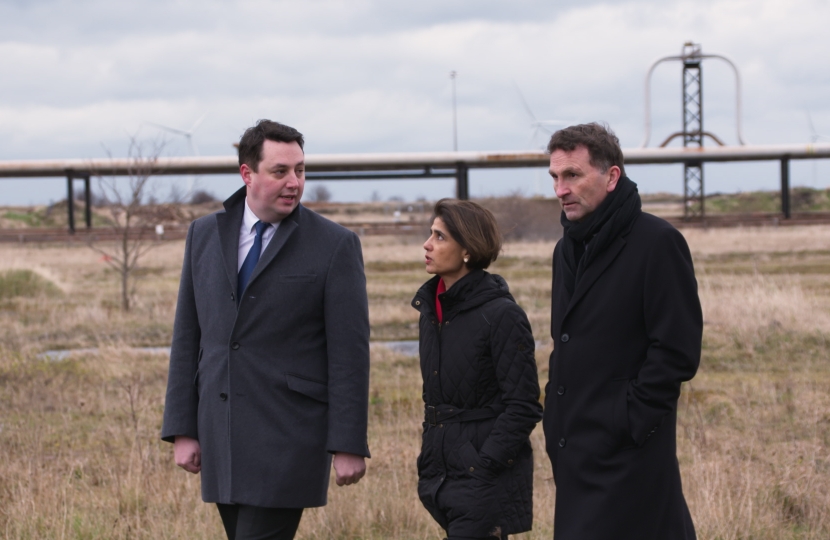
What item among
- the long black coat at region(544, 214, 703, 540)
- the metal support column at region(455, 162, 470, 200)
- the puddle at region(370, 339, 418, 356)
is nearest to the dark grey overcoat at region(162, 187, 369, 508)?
the long black coat at region(544, 214, 703, 540)

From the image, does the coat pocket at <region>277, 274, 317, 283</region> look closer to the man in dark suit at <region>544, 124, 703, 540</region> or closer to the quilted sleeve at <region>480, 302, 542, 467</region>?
the quilted sleeve at <region>480, 302, 542, 467</region>

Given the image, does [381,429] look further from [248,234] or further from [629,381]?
[629,381]

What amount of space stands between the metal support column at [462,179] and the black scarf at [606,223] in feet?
111

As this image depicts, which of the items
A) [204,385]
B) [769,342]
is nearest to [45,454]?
[204,385]

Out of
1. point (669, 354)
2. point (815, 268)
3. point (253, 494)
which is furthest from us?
point (815, 268)

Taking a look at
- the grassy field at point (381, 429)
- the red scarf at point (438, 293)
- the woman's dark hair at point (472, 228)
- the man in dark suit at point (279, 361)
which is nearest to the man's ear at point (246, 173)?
the man in dark suit at point (279, 361)

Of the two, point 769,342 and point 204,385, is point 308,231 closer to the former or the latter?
point 204,385

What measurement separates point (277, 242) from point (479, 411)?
3.43 feet

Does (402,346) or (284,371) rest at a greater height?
(284,371)

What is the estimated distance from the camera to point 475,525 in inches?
137

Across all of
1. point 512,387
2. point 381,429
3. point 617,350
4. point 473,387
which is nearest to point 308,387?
point 473,387

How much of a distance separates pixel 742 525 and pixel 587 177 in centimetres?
245

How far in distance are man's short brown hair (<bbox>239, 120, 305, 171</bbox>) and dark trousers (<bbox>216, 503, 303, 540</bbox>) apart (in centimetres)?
133

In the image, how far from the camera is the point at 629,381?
323cm
